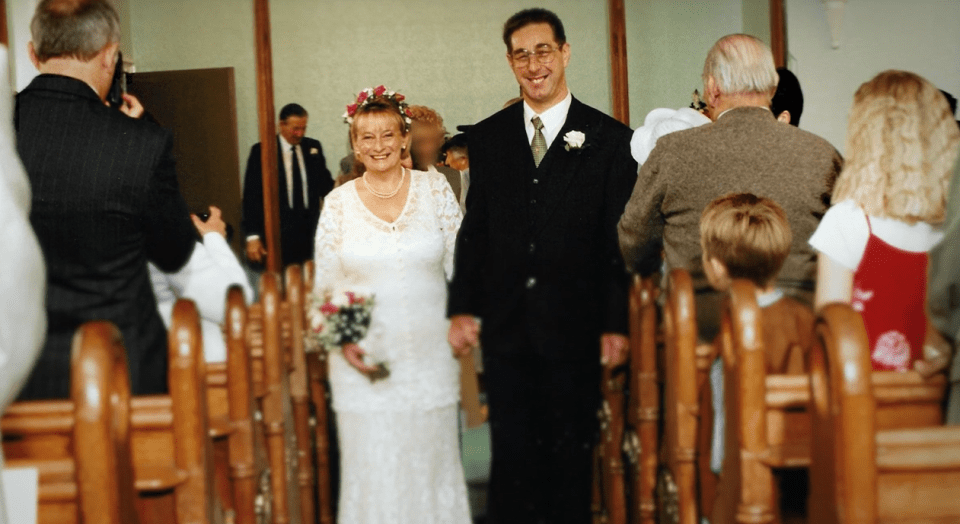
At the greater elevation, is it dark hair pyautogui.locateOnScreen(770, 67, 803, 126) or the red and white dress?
Result: dark hair pyautogui.locateOnScreen(770, 67, 803, 126)

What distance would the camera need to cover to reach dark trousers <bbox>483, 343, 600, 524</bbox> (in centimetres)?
318

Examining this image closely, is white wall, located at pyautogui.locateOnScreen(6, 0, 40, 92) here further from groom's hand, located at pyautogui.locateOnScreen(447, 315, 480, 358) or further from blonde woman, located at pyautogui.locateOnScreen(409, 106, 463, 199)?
groom's hand, located at pyautogui.locateOnScreen(447, 315, 480, 358)

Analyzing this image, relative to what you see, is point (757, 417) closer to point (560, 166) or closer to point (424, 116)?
point (560, 166)

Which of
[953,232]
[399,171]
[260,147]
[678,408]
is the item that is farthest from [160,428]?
[260,147]

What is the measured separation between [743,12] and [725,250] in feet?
15.2

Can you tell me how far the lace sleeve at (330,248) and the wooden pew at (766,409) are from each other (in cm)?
186

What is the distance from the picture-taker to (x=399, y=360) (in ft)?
11.7

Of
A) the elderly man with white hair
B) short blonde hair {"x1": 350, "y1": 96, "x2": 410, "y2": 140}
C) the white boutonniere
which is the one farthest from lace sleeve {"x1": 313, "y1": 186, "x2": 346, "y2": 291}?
the elderly man with white hair

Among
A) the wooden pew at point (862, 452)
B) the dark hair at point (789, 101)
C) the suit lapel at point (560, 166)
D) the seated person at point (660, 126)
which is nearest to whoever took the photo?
the wooden pew at point (862, 452)

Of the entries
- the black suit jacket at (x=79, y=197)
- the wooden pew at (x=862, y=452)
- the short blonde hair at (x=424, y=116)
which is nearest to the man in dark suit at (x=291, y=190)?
the short blonde hair at (x=424, y=116)

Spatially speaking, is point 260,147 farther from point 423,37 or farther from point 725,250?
point 725,250

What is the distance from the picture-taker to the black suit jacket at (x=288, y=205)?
6.48 meters

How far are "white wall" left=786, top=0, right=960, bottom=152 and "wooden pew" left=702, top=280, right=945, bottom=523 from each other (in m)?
4.59

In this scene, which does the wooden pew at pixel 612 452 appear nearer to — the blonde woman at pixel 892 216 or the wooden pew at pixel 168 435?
the blonde woman at pixel 892 216
